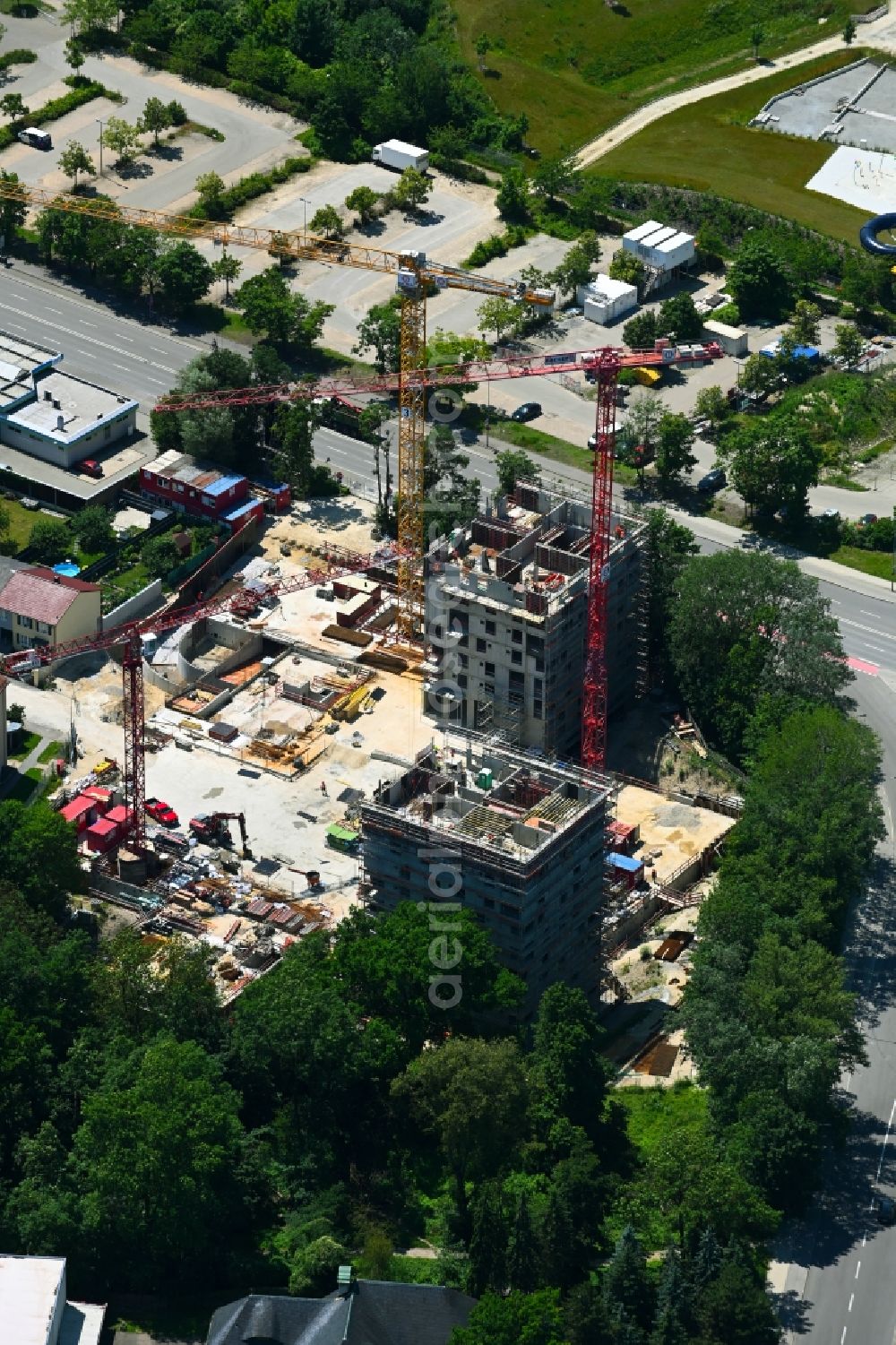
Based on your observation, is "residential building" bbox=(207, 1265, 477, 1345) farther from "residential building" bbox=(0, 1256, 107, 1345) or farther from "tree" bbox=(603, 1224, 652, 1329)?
"tree" bbox=(603, 1224, 652, 1329)

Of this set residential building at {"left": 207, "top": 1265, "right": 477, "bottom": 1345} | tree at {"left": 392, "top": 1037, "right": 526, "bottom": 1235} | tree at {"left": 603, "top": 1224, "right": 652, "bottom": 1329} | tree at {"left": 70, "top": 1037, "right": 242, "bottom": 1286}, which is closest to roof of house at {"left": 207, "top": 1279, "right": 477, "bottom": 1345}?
residential building at {"left": 207, "top": 1265, "right": 477, "bottom": 1345}

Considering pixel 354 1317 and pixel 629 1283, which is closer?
pixel 354 1317

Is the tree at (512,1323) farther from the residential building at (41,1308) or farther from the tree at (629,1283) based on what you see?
the residential building at (41,1308)

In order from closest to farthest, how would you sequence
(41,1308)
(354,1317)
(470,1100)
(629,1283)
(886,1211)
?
(354,1317) → (41,1308) → (629,1283) → (470,1100) → (886,1211)

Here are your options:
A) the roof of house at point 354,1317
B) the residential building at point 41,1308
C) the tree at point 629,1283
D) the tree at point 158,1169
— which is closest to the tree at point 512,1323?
the roof of house at point 354,1317

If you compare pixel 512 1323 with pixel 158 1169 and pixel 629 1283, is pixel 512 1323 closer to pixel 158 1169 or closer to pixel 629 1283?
pixel 629 1283

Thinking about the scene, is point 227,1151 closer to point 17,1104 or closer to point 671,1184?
point 17,1104

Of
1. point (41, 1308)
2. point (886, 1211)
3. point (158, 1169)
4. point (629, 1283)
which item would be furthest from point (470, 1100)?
point (41, 1308)
